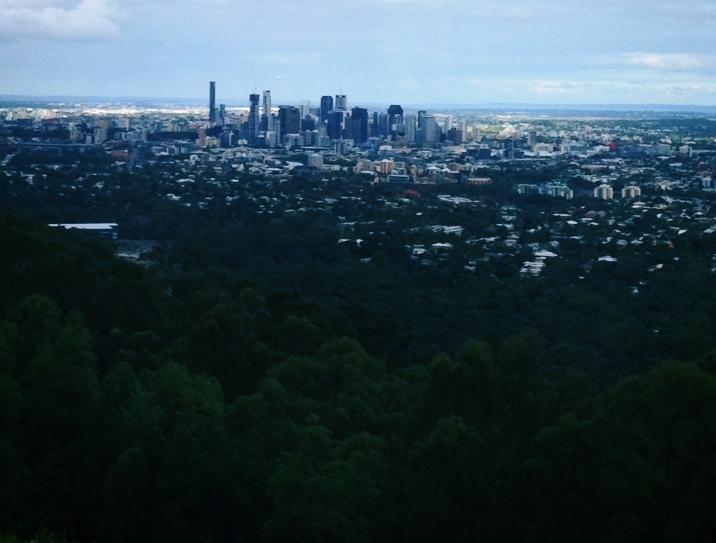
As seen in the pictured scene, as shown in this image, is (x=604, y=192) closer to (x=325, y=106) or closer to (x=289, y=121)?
(x=289, y=121)

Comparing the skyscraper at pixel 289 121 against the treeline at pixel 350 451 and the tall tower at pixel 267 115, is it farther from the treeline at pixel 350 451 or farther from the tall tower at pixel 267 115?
the treeline at pixel 350 451

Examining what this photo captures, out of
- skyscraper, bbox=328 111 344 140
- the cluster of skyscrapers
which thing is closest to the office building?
the cluster of skyscrapers

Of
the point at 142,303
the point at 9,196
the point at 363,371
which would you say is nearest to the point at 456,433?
the point at 363,371

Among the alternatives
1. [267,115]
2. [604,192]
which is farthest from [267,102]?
[604,192]

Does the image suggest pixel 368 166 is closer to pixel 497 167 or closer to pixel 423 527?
pixel 497 167

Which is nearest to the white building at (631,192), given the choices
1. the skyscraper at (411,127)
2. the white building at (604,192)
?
the white building at (604,192)

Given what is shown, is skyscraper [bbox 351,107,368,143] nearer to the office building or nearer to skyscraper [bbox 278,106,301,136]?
the office building

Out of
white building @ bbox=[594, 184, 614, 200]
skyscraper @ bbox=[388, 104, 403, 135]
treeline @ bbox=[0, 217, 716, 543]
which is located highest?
skyscraper @ bbox=[388, 104, 403, 135]
